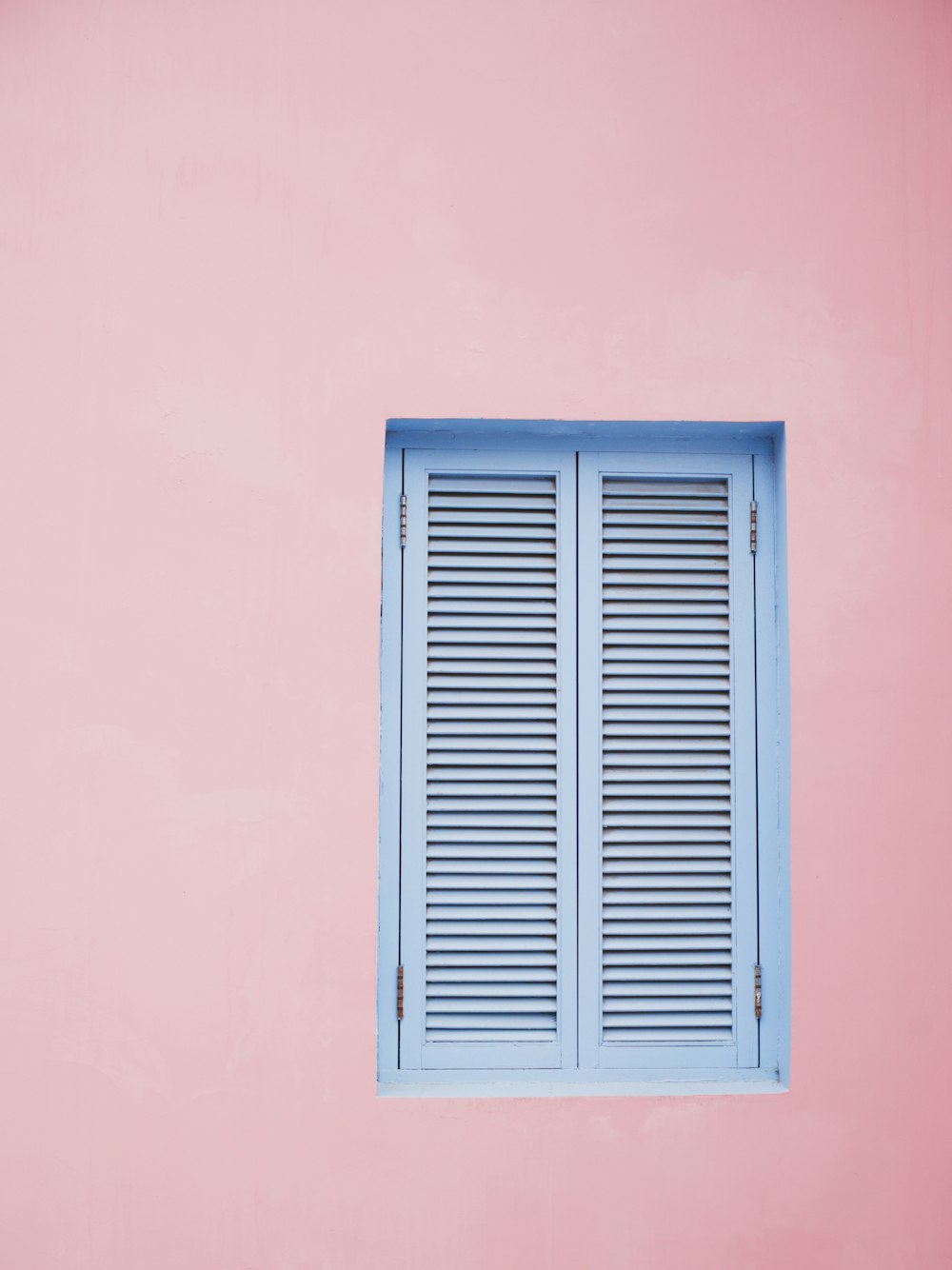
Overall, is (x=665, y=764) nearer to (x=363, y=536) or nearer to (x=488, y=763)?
(x=488, y=763)

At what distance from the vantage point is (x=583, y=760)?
2447 mm

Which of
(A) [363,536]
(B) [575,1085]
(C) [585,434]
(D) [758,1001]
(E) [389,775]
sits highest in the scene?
(C) [585,434]

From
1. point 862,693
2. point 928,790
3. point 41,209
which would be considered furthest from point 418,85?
point 928,790

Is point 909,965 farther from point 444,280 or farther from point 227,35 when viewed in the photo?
point 227,35

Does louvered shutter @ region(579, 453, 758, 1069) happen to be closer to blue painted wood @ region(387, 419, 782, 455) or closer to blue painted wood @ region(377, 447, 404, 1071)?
blue painted wood @ region(387, 419, 782, 455)

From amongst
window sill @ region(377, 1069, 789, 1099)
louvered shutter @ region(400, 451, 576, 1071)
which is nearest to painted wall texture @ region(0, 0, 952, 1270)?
window sill @ region(377, 1069, 789, 1099)

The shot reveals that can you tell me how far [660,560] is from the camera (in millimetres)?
2504

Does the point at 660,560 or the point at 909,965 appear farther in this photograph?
the point at 660,560

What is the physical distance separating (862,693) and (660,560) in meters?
0.60

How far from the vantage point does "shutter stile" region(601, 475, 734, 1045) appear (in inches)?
95.8

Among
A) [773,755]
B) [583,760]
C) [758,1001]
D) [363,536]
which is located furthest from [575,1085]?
[363,536]

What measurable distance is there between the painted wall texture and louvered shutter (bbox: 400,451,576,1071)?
149 millimetres

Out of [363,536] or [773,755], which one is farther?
[773,755]

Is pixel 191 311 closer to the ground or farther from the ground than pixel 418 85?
closer to the ground
